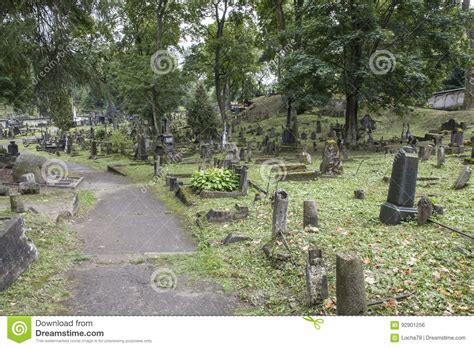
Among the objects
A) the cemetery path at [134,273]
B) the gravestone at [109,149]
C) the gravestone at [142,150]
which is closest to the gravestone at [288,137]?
the gravestone at [142,150]

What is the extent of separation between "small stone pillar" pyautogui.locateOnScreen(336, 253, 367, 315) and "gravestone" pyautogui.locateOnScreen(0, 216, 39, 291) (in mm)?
4874

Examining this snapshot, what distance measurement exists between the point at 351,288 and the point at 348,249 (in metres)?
2.09

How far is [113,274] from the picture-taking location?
21.0 ft

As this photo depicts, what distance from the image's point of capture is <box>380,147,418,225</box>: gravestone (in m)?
7.68

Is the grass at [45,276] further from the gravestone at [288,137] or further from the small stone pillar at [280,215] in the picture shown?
the gravestone at [288,137]

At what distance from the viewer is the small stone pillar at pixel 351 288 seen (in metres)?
4.38

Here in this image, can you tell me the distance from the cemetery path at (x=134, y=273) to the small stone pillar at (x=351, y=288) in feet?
5.48

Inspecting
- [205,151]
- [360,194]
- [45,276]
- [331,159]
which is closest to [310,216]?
[360,194]

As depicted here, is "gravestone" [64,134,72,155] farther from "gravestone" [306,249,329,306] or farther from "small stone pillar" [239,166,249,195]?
"gravestone" [306,249,329,306]

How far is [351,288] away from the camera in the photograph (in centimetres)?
438

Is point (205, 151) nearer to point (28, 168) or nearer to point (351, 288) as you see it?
point (28, 168)

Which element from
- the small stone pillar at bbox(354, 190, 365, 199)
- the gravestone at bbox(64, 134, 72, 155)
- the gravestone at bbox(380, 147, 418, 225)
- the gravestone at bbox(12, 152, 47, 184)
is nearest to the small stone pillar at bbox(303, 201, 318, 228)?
the gravestone at bbox(380, 147, 418, 225)

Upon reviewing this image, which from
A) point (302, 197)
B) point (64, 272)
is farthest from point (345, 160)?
point (64, 272)
